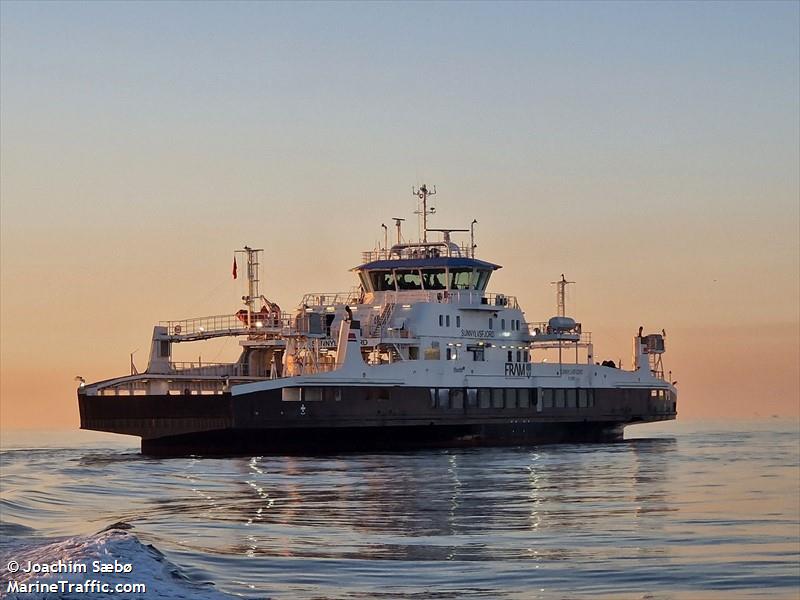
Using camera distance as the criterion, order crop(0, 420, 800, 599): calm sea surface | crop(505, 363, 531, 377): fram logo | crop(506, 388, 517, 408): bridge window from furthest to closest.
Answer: crop(505, 363, 531, 377): fram logo → crop(506, 388, 517, 408): bridge window → crop(0, 420, 800, 599): calm sea surface

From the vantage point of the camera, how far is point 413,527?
2764 cm

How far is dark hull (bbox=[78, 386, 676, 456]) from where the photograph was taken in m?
52.2

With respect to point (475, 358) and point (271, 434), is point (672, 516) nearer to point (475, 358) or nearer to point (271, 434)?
point (271, 434)

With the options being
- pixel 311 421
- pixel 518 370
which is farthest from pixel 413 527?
pixel 518 370

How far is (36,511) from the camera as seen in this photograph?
99.7ft

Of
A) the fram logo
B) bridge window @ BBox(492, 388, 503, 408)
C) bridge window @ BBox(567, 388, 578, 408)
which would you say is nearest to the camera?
bridge window @ BBox(492, 388, 503, 408)

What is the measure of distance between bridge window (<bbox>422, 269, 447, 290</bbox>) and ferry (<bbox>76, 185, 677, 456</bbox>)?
0.05m

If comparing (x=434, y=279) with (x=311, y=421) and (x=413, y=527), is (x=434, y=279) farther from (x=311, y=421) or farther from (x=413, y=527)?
(x=413, y=527)

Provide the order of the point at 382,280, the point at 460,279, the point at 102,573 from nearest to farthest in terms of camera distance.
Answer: the point at 102,573 → the point at 460,279 → the point at 382,280

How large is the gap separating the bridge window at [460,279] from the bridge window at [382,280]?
9.62 ft

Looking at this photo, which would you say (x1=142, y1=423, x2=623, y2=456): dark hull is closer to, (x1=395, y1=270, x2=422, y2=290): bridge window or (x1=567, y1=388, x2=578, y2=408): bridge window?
(x1=567, y1=388, x2=578, y2=408): bridge window

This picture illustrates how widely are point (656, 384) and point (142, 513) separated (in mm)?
47446

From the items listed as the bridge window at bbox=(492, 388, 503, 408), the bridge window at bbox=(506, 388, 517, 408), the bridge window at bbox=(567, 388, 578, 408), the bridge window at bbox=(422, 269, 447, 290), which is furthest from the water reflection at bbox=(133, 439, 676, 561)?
the bridge window at bbox=(567, 388, 578, 408)

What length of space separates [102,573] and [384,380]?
41.4 meters
